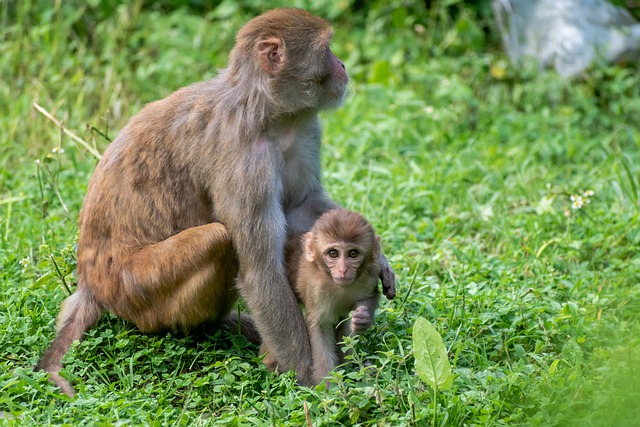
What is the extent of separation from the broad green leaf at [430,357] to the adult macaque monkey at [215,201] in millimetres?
754

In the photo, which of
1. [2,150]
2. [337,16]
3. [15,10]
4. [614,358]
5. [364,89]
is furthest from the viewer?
[337,16]

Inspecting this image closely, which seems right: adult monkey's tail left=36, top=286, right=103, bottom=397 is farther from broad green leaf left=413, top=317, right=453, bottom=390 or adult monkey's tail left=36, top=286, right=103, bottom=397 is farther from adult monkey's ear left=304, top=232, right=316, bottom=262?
broad green leaf left=413, top=317, right=453, bottom=390

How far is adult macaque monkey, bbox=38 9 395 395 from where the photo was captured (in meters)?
4.94

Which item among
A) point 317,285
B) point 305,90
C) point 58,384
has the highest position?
point 305,90

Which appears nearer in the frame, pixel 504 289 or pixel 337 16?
pixel 504 289

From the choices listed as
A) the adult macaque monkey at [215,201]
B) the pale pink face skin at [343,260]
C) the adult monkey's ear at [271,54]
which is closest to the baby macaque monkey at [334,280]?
the pale pink face skin at [343,260]

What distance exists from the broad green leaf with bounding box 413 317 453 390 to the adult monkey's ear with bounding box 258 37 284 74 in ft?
5.24

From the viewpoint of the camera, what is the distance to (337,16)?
10844 millimetres

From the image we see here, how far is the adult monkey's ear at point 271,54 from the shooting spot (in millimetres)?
5043

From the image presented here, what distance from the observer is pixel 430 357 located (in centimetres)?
440

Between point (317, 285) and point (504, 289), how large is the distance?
63.5 inches

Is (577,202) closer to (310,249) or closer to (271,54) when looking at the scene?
(310,249)

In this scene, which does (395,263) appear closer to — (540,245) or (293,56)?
(540,245)

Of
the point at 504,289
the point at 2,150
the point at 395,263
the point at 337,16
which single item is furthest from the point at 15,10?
the point at 504,289
